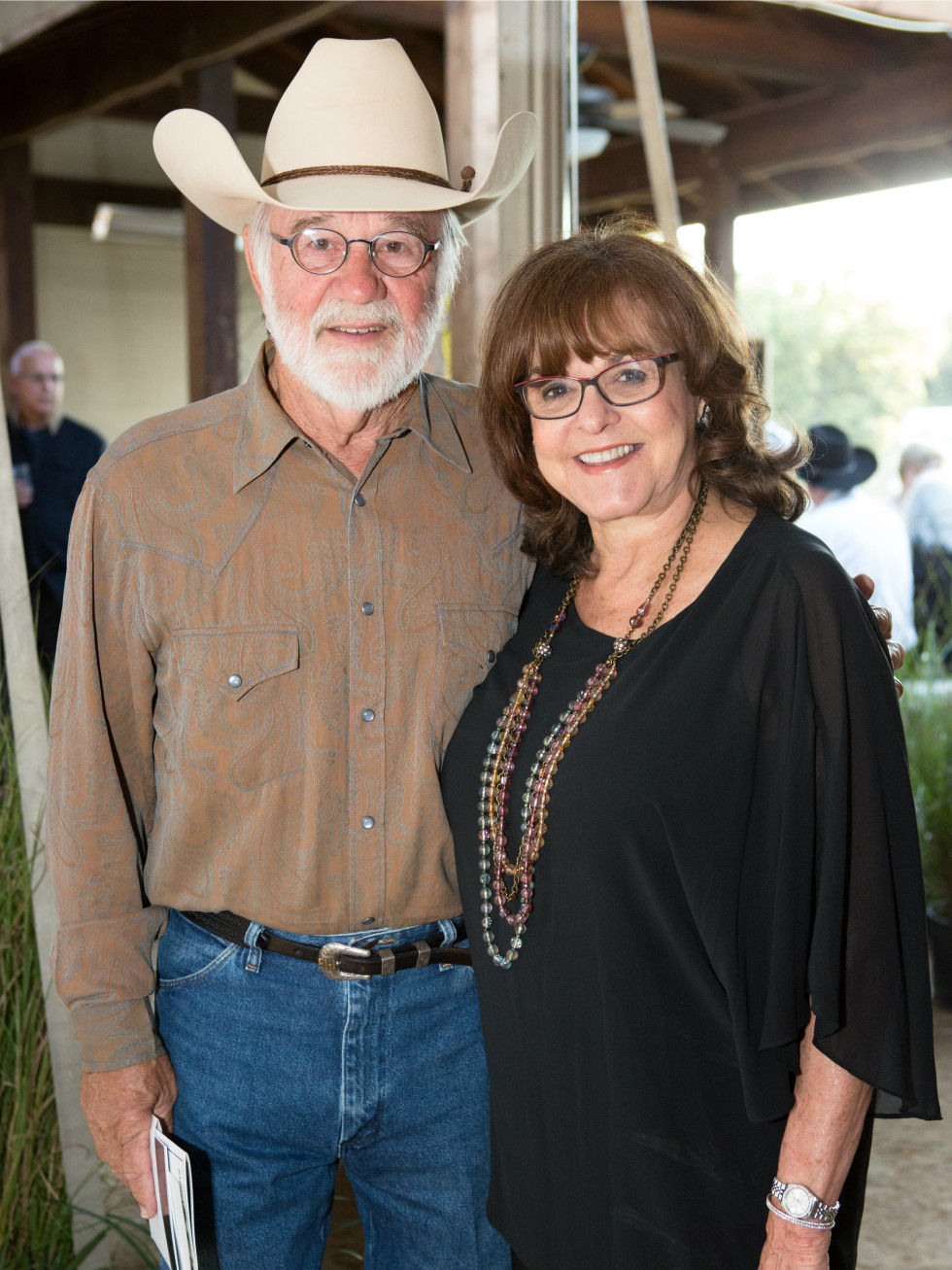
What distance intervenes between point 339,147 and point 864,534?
3.86m

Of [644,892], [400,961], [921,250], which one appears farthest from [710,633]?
[921,250]

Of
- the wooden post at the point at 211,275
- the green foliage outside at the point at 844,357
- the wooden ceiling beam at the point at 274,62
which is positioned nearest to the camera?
the wooden post at the point at 211,275

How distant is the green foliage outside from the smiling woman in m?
22.2

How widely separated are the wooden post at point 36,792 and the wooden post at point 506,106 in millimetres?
1080

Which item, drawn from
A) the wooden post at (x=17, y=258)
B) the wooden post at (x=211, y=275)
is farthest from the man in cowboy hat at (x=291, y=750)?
the wooden post at (x=17, y=258)

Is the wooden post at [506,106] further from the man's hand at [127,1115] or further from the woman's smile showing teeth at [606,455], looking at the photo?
the man's hand at [127,1115]

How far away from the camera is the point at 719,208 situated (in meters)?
9.27

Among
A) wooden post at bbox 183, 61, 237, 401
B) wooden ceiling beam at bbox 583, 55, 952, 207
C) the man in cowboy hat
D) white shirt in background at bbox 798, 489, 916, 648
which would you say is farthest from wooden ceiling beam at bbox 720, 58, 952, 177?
the man in cowboy hat

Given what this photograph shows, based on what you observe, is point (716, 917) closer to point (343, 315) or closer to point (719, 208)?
point (343, 315)

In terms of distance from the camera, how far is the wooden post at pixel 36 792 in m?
2.26

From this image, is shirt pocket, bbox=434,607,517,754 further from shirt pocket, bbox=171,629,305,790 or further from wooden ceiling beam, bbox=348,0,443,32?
wooden ceiling beam, bbox=348,0,443,32

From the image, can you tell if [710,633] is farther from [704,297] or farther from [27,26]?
[27,26]

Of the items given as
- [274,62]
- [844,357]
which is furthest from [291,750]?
[844,357]

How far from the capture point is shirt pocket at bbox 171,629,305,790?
64.1 inches
